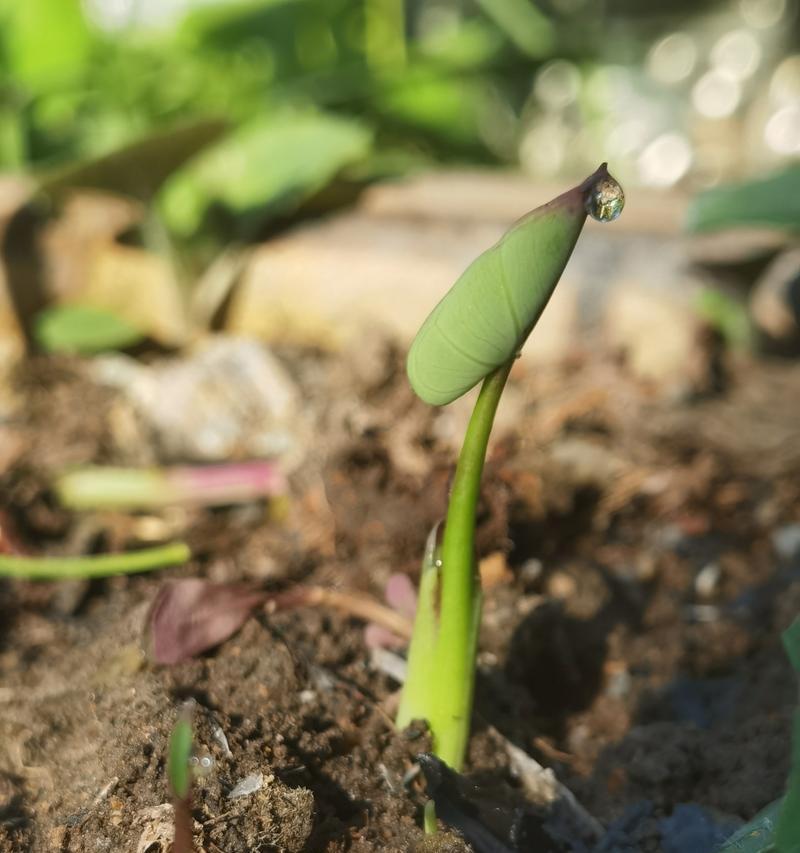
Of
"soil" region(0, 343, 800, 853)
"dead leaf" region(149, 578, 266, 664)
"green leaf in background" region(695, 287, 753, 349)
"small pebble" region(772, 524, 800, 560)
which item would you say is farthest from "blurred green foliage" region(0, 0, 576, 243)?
"small pebble" region(772, 524, 800, 560)

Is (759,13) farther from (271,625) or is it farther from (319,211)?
(271,625)

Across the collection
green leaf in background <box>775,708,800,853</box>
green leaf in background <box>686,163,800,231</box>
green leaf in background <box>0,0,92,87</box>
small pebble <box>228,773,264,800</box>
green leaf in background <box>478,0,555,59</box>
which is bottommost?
small pebble <box>228,773,264,800</box>

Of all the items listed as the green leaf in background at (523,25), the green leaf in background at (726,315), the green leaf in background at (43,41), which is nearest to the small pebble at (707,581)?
the green leaf in background at (726,315)

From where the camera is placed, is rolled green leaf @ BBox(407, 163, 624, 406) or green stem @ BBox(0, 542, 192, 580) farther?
green stem @ BBox(0, 542, 192, 580)

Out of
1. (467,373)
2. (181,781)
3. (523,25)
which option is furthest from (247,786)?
(523,25)

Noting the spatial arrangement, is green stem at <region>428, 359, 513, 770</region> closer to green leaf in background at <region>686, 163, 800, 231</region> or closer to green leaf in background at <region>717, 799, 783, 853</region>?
green leaf in background at <region>717, 799, 783, 853</region>

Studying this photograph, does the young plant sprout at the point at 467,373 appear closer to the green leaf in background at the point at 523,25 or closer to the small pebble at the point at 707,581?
the small pebble at the point at 707,581

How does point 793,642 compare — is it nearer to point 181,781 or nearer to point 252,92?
point 181,781
